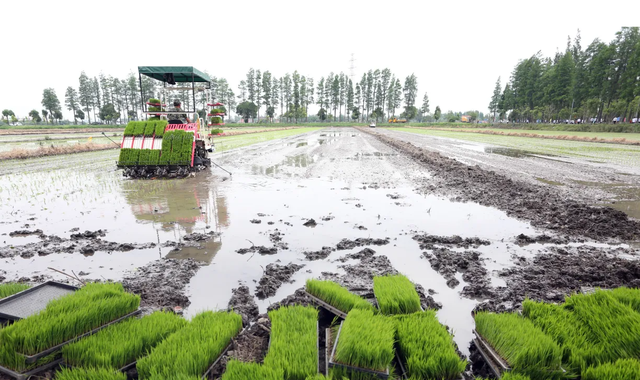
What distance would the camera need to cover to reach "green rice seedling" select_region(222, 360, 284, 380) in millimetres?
1829

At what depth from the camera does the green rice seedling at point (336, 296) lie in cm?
277

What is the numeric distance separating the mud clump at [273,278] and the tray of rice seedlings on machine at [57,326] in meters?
1.23

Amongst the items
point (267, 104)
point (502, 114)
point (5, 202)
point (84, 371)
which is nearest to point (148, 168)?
point (5, 202)

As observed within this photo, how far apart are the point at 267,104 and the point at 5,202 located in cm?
9821

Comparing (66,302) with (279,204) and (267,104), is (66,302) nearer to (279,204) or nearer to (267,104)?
(279,204)


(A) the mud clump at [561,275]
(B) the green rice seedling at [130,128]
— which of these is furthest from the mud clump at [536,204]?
(B) the green rice seedling at [130,128]

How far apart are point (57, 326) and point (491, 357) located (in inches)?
125

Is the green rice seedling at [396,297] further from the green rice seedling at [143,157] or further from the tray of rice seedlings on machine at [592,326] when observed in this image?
the green rice seedling at [143,157]

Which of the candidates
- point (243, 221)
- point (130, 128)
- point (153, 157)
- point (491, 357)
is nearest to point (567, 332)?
point (491, 357)

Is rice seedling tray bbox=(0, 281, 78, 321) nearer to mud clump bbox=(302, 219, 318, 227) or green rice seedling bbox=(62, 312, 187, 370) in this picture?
green rice seedling bbox=(62, 312, 187, 370)

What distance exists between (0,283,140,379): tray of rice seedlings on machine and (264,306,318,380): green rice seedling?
4.38ft

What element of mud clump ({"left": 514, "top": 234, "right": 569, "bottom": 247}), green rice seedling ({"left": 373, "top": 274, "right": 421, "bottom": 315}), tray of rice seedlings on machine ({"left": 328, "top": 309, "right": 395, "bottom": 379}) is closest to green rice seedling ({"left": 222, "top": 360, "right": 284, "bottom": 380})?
tray of rice seedlings on machine ({"left": 328, "top": 309, "right": 395, "bottom": 379})

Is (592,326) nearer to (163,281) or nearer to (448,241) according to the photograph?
(448,241)

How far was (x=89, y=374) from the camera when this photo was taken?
1.84 metres
